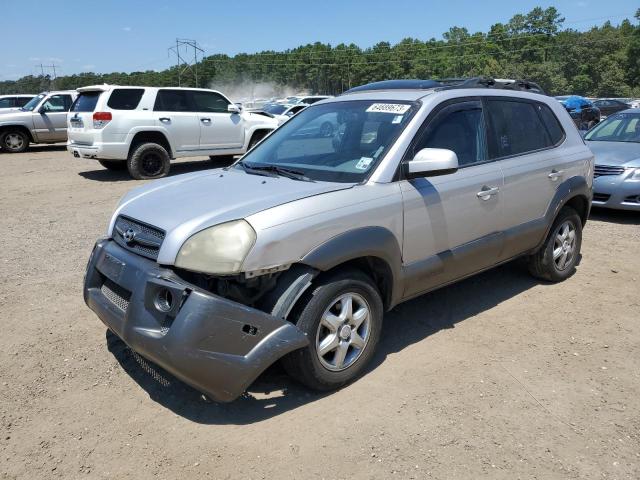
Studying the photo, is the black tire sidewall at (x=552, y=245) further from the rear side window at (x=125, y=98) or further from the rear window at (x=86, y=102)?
the rear window at (x=86, y=102)

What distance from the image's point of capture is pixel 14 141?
17.3 m

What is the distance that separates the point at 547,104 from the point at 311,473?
4123 mm

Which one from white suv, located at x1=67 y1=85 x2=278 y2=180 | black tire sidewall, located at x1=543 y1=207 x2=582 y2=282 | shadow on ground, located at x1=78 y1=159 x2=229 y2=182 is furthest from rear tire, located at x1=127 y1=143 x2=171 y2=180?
black tire sidewall, located at x1=543 y1=207 x2=582 y2=282

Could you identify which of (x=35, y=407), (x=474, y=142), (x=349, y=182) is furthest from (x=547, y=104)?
(x=35, y=407)

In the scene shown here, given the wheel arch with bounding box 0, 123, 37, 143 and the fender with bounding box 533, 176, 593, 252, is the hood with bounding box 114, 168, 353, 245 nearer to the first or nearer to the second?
the fender with bounding box 533, 176, 593, 252

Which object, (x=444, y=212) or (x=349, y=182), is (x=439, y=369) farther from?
(x=349, y=182)

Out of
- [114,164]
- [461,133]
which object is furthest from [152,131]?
[461,133]

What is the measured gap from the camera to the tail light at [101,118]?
10.9 m

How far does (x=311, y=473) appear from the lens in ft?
8.77

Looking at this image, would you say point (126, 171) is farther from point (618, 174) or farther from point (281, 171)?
point (618, 174)

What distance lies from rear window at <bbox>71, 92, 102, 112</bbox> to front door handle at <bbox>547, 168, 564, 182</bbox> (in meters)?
9.43

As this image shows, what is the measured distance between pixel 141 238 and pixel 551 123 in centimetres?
391

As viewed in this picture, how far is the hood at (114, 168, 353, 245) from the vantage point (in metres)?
3.03

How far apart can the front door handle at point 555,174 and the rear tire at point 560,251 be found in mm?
428
